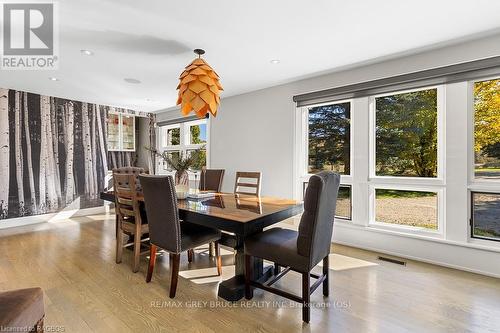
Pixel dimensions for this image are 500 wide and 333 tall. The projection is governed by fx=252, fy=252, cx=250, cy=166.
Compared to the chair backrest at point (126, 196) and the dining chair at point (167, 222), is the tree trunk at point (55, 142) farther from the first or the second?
the dining chair at point (167, 222)

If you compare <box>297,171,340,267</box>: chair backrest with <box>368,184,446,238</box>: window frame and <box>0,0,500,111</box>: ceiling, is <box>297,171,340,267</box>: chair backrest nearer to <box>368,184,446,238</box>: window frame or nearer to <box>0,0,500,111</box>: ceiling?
<box>0,0,500,111</box>: ceiling

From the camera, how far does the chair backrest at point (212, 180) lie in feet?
11.3

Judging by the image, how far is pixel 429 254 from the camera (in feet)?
9.07

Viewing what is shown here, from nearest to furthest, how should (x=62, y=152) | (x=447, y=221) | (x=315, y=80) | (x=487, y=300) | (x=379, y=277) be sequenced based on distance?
(x=487, y=300)
(x=379, y=277)
(x=447, y=221)
(x=315, y=80)
(x=62, y=152)

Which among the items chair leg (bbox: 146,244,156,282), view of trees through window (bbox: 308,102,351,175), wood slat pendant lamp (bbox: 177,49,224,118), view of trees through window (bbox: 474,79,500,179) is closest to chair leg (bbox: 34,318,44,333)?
chair leg (bbox: 146,244,156,282)

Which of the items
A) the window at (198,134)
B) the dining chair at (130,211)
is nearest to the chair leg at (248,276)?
the dining chair at (130,211)

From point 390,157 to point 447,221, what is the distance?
0.90 m

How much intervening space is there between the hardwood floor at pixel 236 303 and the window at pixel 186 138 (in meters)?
2.55

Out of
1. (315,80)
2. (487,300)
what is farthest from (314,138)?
(487,300)

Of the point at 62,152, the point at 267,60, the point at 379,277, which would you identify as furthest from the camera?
the point at 62,152

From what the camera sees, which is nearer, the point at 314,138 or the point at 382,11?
the point at 382,11

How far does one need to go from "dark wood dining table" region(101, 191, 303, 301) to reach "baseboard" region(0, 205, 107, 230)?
339 centimetres

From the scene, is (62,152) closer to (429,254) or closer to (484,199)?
(429,254)

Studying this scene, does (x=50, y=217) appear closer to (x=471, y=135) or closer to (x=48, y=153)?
(x=48, y=153)
